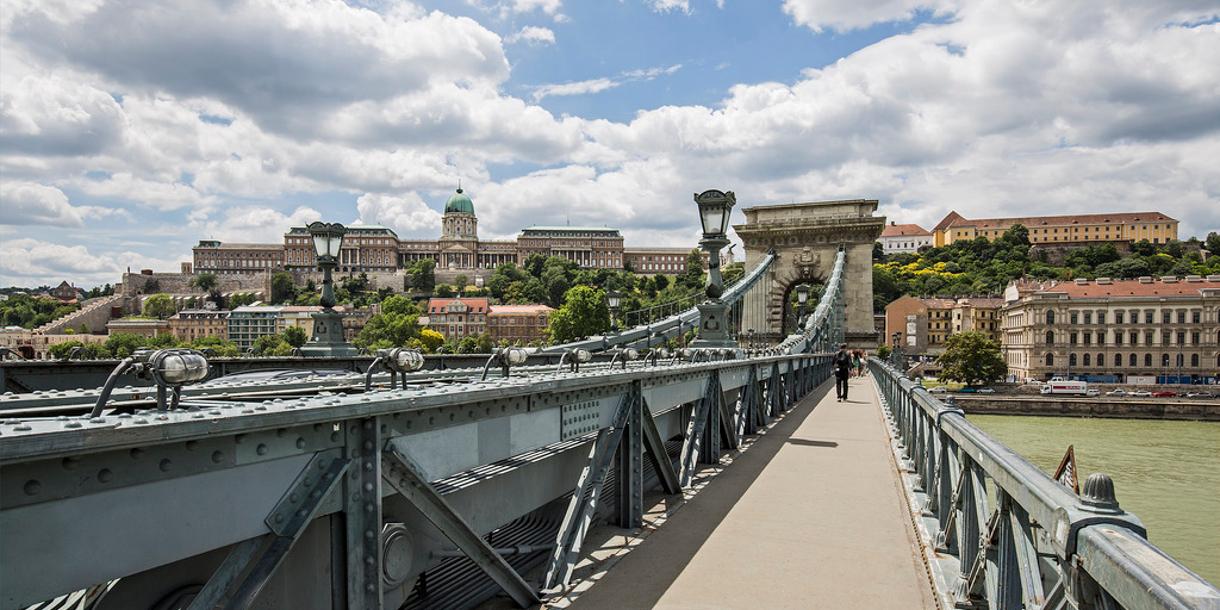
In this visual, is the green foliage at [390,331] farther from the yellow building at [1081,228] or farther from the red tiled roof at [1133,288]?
the yellow building at [1081,228]

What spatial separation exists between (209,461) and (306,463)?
1.43ft

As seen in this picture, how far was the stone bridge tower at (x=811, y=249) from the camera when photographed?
3656 cm

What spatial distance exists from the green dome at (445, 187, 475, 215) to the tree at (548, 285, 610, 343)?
305ft

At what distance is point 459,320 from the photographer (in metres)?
117

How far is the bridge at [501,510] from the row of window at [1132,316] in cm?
6823

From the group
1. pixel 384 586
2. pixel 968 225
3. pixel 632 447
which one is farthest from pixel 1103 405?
pixel 968 225

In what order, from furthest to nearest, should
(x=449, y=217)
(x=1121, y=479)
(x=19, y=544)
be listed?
(x=449, y=217)
(x=1121, y=479)
(x=19, y=544)

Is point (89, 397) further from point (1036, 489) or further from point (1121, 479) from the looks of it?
point (1121, 479)

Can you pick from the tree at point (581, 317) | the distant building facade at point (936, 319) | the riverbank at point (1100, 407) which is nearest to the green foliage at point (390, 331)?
the tree at point (581, 317)

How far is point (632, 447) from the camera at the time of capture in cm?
603

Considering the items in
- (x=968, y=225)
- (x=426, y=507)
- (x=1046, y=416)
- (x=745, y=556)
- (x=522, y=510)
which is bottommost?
(x=1046, y=416)

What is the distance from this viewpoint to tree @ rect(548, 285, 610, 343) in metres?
73.1

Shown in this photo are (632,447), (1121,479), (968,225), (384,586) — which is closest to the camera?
(384,586)

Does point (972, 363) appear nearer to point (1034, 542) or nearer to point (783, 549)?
point (783, 549)
